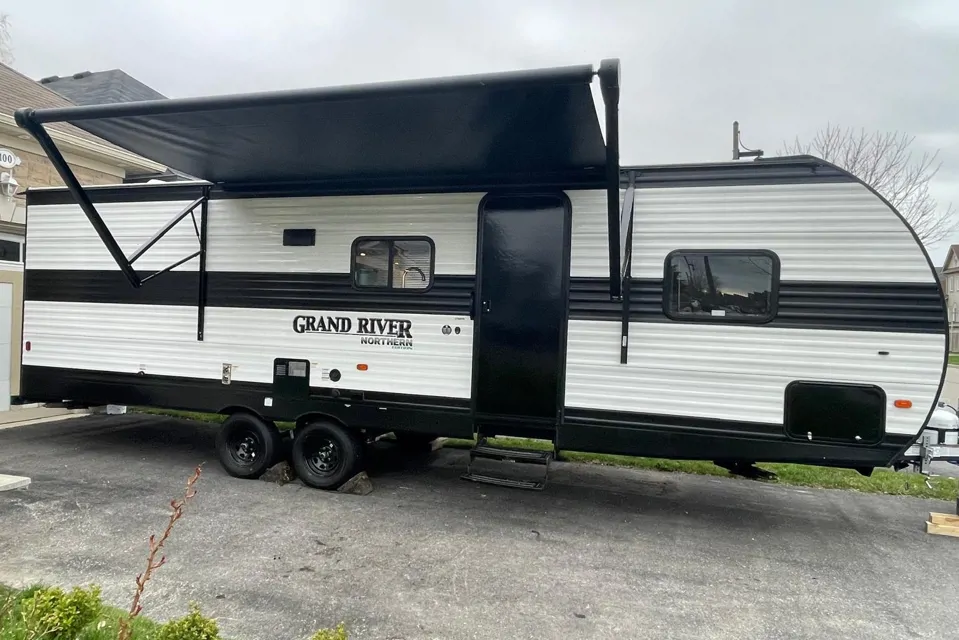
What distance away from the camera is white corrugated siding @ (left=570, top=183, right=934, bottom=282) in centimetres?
437

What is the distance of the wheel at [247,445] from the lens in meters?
5.80

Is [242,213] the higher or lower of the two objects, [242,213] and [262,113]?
the lower

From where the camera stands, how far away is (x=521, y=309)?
16.6 feet

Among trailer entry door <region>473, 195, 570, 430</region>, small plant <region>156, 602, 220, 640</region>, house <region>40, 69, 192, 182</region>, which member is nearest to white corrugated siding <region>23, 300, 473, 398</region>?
trailer entry door <region>473, 195, 570, 430</region>

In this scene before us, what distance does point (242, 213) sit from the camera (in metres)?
5.88

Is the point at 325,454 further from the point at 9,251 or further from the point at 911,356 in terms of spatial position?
the point at 9,251

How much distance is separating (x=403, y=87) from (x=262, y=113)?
3.84 feet

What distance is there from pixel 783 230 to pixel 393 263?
3.19 metres

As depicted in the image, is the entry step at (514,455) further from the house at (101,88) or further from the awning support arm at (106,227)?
the house at (101,88)

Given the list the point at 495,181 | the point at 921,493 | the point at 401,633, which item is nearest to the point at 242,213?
the point at 495,181

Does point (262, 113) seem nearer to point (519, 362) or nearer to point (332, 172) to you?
point (332, 172)

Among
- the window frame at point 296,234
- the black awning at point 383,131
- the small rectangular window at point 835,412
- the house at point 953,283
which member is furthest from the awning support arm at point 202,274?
the house at point 953,283

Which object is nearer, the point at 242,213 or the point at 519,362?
the point at 519,362

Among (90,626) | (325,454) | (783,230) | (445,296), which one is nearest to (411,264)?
(445,296)
